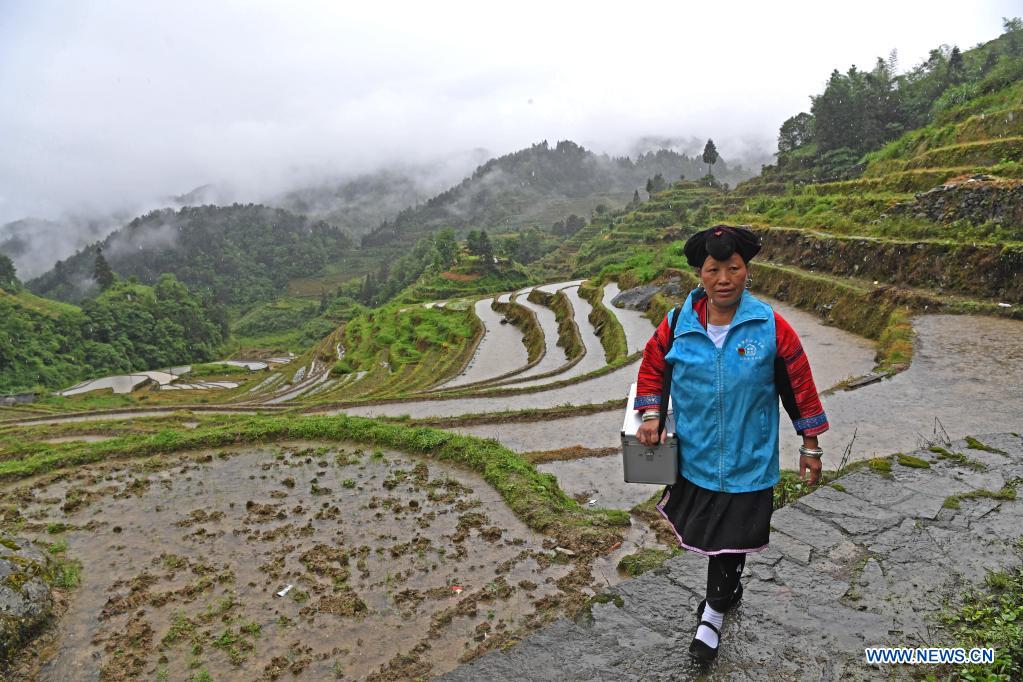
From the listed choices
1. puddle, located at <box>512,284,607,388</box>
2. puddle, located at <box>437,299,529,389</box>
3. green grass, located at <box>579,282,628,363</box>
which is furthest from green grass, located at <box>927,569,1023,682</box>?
puddle, located at <box>437,299,529,389</box>

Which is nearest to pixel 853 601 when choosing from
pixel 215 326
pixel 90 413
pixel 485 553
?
pixel 485 553

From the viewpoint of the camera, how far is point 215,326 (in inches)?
3504

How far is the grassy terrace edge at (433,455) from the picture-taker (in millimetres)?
5777

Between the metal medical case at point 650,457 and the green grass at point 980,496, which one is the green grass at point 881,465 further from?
the metal medical case at point 650,457

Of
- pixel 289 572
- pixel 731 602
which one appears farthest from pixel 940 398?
pixel 289 572

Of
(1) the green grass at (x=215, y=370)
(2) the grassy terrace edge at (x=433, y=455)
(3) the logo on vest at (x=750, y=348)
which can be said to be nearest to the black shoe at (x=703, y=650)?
(3) the logo on vest at (x=750, y=348)

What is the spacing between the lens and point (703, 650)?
310cm

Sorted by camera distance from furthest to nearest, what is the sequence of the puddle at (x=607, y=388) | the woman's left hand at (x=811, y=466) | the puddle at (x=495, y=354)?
the puddle at (x=495, y=354)
the puddle at (x=607, y=388)
the woman's left hand at (x=811, y=466)

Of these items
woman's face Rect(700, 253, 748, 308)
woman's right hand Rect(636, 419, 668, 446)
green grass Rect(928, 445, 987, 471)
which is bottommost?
green grass Rect(928, 445, 987, 471)

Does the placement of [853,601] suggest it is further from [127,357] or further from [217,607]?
[127,357]

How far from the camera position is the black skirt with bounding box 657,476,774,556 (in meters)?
2.96

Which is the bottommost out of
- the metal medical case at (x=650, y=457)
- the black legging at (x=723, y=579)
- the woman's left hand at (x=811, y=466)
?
the black legging at (x=723, y=579)

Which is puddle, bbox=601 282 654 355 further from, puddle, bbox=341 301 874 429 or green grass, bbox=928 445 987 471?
green grass, bbox=928 445 987 471

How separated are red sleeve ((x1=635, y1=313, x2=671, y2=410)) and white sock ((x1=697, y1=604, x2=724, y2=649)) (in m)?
1.27
